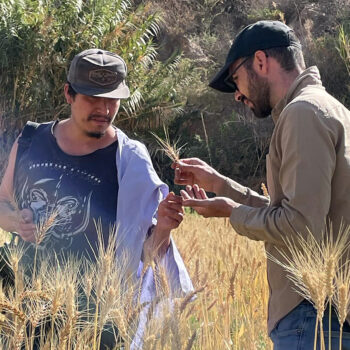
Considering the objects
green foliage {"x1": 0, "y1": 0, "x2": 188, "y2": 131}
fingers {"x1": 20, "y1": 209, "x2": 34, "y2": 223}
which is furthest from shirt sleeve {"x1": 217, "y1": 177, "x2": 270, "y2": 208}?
green foliage {"x1": 0, "y1": 0, "x2": 188, "y2": 131}

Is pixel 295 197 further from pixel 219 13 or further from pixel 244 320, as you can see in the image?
pixel 219 13

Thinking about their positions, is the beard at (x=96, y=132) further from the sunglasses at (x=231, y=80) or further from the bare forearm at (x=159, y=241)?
the sunglasses at (x=231, y=80)

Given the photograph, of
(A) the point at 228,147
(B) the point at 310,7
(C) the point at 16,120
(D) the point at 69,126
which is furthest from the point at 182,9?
(D) the point at 69,126

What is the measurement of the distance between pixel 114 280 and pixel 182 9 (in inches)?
1022

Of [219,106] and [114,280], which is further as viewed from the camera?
[219,106]

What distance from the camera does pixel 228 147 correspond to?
1845cm

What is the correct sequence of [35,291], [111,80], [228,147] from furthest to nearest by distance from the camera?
1. [228,147]
2. [111,80]
3. [35,291]

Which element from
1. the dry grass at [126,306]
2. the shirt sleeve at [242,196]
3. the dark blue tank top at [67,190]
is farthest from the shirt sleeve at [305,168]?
the dark blue tank top at [67,190]

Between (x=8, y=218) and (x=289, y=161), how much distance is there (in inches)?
51.3

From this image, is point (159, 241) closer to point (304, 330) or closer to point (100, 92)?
point (100, 92)

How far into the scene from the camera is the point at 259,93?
258 cm

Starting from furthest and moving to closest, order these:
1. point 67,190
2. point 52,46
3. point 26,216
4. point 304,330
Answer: point 52,46 → point 67,190 → point 26,216 → point 304,330

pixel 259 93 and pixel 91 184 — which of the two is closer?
pixel 259 93

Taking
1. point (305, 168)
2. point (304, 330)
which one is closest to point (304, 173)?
point (305, 168)
